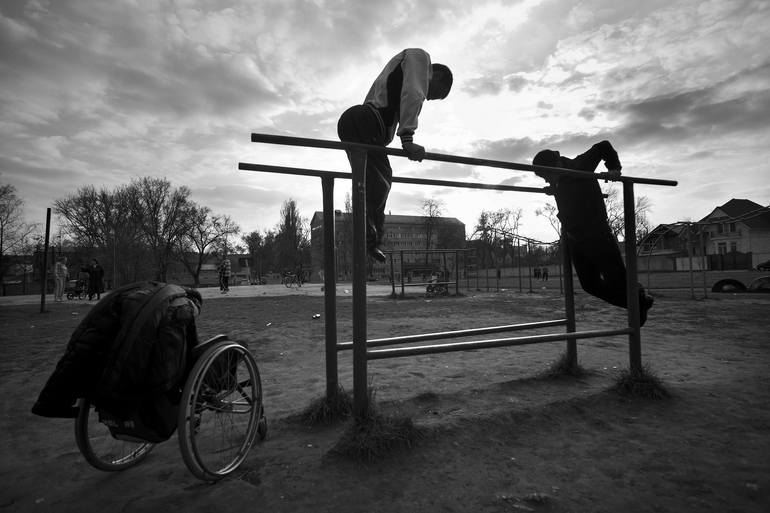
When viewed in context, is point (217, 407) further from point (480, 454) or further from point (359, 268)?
point (480, 454)

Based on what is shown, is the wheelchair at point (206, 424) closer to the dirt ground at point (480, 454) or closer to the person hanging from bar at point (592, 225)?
the dirt ground at point (480, 454)

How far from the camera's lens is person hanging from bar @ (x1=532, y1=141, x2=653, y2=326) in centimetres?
327

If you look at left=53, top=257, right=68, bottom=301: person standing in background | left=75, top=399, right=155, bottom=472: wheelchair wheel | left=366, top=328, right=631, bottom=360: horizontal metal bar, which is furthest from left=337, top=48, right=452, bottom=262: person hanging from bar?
left=53, top=257, right=68, bottom=301: person standing in background

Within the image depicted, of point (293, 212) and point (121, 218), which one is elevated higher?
point (293, 212)

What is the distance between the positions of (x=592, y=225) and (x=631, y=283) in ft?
2.00

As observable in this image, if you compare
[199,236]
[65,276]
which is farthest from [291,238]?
[65,276]

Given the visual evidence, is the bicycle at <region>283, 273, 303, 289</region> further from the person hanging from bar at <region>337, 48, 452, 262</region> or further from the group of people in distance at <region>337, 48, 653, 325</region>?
the person hanging from bar at <region>337, 48, 452, 262</region>

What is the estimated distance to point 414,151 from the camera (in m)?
2.38

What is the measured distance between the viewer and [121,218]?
41.7 meters

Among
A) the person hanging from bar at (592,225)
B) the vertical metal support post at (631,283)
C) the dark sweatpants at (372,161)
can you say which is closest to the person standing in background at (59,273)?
the dark sweatpants at (372,161)

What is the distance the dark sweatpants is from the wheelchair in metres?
1.26

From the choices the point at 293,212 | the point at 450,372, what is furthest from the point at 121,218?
the point at 450,372

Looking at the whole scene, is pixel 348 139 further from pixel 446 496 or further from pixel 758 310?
pixel 758 310

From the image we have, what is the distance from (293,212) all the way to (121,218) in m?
28.1
